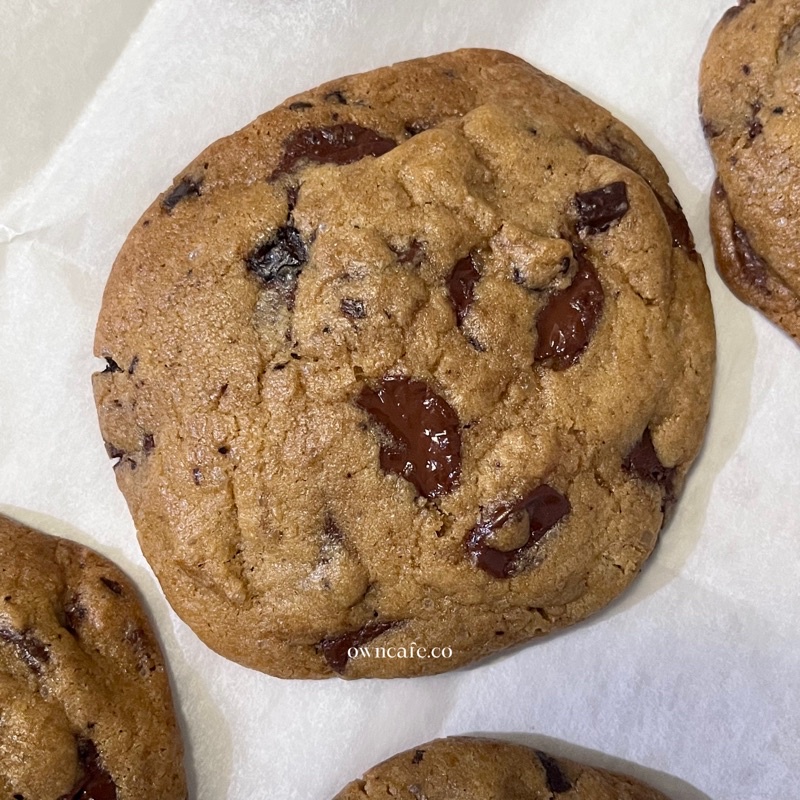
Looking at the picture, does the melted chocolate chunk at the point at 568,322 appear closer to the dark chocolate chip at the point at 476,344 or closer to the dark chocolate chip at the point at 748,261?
the dark chocolate chip at the point at 476,344

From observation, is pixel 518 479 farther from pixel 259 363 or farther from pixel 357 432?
pixel 259 363

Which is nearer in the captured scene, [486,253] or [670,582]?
[486,253]

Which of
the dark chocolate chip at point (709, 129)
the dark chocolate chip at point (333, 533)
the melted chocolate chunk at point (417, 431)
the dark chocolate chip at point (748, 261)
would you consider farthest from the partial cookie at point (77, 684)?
the dark chocolate chip at point (709, 129)

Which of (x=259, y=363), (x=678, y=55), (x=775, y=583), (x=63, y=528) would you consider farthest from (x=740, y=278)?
(x=63, y=528)

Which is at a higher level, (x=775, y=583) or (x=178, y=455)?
(x=775, y=583)

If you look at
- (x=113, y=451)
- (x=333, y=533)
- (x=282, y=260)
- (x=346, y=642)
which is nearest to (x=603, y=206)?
(x=282, y=260)

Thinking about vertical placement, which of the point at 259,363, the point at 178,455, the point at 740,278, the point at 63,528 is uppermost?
the point at 740,278
